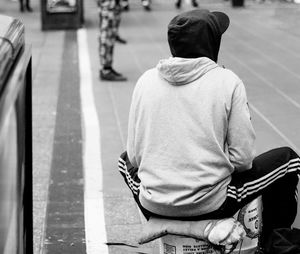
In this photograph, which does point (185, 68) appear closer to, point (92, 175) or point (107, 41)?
point (92, 175)

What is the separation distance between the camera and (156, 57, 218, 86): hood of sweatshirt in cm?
376

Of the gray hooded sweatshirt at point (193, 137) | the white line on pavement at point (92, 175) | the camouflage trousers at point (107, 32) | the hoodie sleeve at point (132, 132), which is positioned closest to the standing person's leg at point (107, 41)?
the camouflage trousers at point (107, 32)

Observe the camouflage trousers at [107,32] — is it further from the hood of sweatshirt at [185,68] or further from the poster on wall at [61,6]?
the hood of sweatshirt at [185,68]

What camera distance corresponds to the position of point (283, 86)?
9391 millimetres

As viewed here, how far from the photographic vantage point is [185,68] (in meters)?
3.77

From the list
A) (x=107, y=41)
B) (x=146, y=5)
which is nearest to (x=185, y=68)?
(x=107, y=41)

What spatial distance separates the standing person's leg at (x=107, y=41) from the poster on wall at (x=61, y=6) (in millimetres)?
5222

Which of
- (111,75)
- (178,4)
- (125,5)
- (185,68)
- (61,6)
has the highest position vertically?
(185,68)

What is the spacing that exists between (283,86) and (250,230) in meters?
5.54

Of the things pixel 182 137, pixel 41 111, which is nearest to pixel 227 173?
pixel 182 137

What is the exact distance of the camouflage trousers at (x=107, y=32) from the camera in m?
10.0

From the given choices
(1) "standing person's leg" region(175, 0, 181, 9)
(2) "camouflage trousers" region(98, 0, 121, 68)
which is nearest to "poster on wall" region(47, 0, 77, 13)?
(1) "standing person's leg" region(175, 0, 181, 9)

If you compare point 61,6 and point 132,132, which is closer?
point 132,132

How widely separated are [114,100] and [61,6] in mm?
7215
